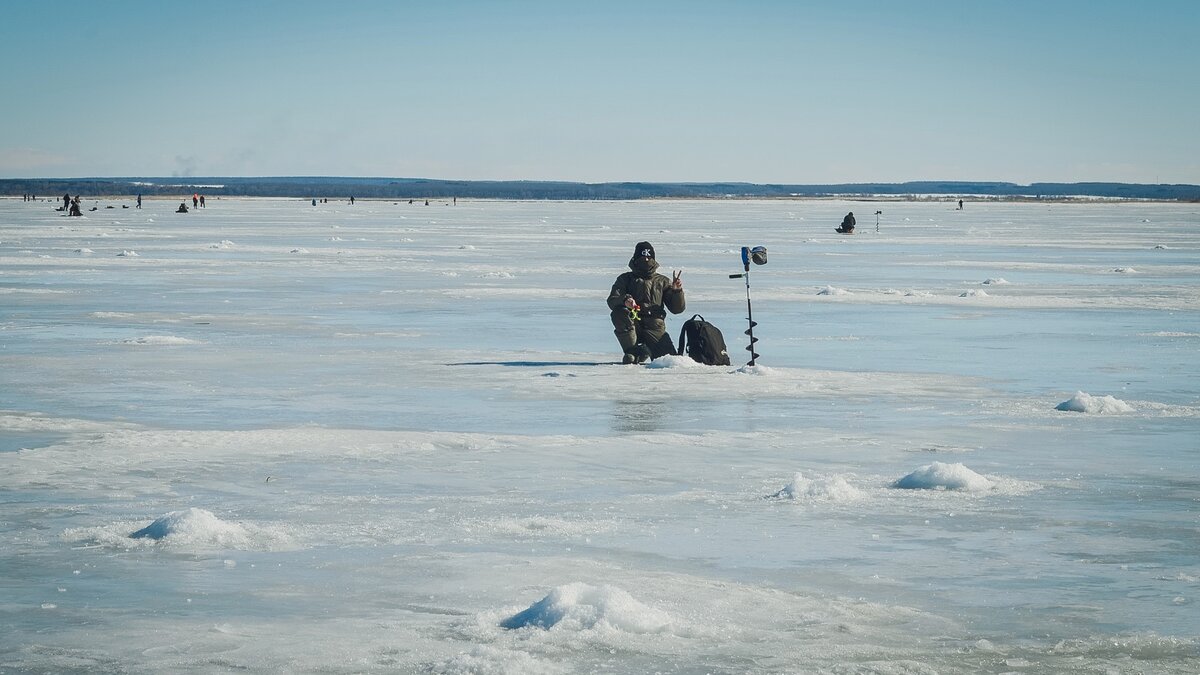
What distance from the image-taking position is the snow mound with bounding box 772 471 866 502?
900 centimetres

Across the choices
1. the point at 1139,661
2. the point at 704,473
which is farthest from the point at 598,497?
the point at 1139,661

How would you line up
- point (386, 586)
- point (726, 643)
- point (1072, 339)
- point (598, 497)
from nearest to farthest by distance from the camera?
1. point (726, 643)
2. point (386, 586)
3. point (598, 497)
4. point (1072, 339)

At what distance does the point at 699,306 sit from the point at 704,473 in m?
14.9

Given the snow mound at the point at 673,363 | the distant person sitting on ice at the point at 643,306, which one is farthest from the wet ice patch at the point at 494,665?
the distant person sitting on ice at the point at 643,306

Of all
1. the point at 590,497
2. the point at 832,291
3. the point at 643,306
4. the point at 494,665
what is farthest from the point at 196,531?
the point at 832,291

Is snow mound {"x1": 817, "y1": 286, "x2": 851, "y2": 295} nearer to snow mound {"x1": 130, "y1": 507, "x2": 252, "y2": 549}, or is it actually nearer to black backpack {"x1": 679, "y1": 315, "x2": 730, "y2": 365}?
black backpack {"x1": 679, "y1": 315, "x2": 730, "y2": 365}

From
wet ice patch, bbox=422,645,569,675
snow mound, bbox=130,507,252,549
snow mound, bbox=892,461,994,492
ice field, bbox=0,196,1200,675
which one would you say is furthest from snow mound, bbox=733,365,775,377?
wet ice patch, bbox=422,645,569,675

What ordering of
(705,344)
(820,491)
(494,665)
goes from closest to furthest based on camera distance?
(494,665) → (820,491) → (705,344)

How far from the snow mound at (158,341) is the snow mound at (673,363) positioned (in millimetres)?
5318

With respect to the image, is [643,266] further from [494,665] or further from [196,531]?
[494,665]

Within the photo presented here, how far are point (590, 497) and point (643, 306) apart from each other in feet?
23.8

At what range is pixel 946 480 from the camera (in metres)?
9.31

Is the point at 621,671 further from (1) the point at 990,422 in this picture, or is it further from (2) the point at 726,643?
(1) the point at 990,422

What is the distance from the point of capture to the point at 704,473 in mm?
9898
